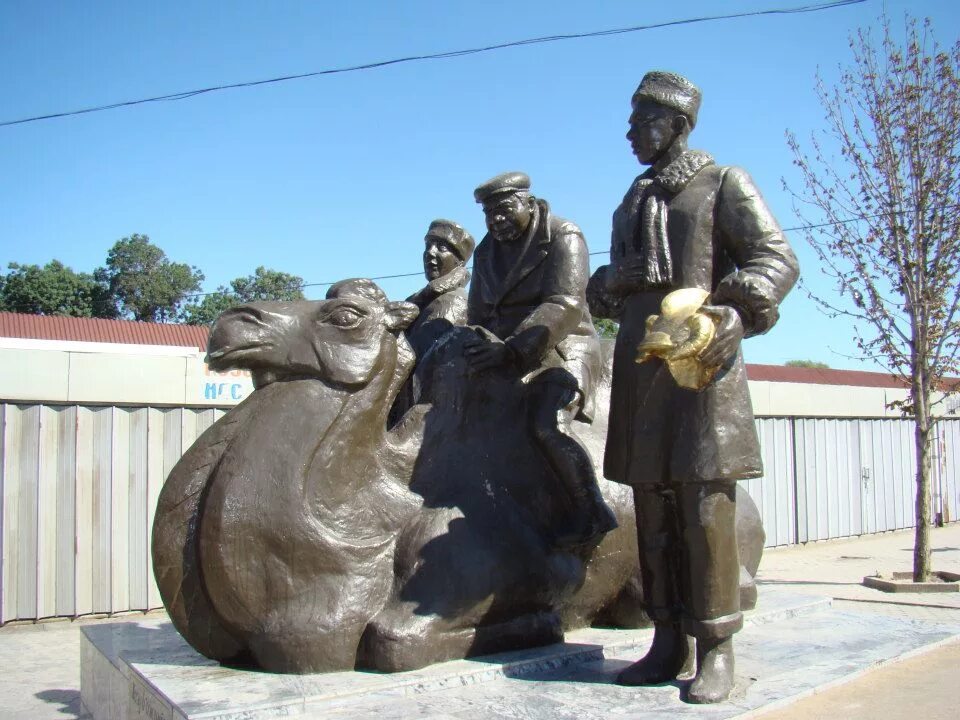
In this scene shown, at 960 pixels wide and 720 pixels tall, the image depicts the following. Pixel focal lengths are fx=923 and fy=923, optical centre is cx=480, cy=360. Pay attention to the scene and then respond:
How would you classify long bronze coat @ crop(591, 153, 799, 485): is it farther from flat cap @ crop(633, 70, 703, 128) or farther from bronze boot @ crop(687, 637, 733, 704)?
bronze boot @ crop(687, 637, 733, 704)

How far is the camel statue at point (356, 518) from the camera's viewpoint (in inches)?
134

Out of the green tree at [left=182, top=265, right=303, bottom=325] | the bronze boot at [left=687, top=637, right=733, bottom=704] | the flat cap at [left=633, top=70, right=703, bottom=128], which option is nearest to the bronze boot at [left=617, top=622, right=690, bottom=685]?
the bronze boot at [left=687, top=637, right=733, bottom=704]

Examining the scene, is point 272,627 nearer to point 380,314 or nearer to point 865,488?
point 380,314

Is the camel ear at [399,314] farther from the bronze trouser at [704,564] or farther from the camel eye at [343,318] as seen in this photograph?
the bronze trouser at [704,564]

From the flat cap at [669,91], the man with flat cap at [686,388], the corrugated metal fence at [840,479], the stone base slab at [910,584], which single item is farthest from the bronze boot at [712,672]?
the corrugated metal fence at [840,479]

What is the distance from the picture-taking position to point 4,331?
21547mm

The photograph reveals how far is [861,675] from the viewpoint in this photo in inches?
145

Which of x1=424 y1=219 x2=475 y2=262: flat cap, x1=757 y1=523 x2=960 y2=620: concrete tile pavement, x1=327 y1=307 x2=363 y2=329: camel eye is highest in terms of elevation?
x1=424 y1=219 x2=475 y2=262: flat cap

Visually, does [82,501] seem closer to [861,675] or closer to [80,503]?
[80,503]

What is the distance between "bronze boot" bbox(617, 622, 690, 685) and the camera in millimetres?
3443

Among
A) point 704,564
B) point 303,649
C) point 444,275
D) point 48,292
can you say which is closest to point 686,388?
point 704,564

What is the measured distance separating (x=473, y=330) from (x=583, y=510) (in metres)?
0.96

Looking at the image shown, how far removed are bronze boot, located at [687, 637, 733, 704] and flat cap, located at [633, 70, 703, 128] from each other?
2.03 meters

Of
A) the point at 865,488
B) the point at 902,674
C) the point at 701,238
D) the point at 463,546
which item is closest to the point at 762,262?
the point at 701,238
